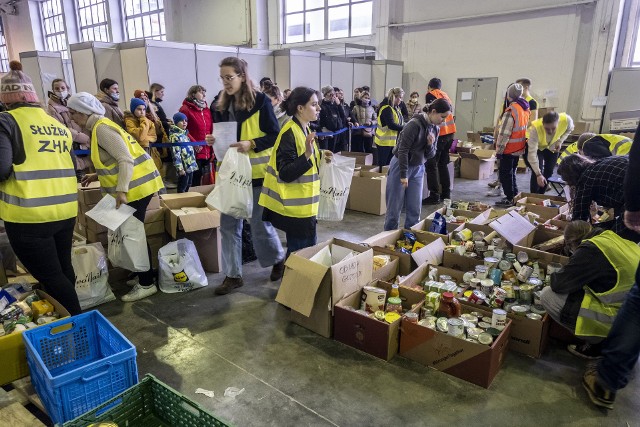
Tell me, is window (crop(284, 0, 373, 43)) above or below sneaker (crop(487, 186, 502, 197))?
above

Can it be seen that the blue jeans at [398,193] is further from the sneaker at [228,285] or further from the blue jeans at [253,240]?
the sneaker at [228,285]

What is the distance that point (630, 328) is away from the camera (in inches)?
71.5

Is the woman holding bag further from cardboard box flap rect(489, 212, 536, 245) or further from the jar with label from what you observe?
cardboard box flap rect(489, 212, 536, 245)

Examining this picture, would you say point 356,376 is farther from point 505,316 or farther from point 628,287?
point 628,287

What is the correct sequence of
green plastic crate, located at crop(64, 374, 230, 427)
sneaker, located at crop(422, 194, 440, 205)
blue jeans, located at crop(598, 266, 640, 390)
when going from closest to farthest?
green plastic crate, located at crop(64, 374, 230, 427) → blue jeans, located at crop(598, 266, 640, 390) → sneaker, located at crop(422, 194, 440, 205)

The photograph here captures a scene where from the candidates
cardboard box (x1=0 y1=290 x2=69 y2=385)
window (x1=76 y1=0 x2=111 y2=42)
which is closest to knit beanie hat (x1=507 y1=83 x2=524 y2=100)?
cardboard box (x1=0 y1=290 x2=69 y2=385)

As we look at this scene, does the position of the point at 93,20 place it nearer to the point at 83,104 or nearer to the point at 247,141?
the point at 83,104

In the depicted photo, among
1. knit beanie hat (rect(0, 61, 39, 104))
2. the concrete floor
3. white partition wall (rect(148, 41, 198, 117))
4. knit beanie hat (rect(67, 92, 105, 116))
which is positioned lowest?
the concrete floor

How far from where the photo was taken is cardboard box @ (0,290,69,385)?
1863 mm

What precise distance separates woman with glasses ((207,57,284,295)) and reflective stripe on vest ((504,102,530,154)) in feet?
10.5

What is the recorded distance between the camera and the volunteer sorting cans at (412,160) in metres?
3.47

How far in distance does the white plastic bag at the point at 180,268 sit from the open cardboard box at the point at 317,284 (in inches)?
32.7

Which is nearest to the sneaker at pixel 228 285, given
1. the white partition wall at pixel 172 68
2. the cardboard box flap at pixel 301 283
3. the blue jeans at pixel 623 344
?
the cardboard box flap at pixel 301 283

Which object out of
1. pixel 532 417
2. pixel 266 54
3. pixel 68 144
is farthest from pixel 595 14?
pixel 68 144
